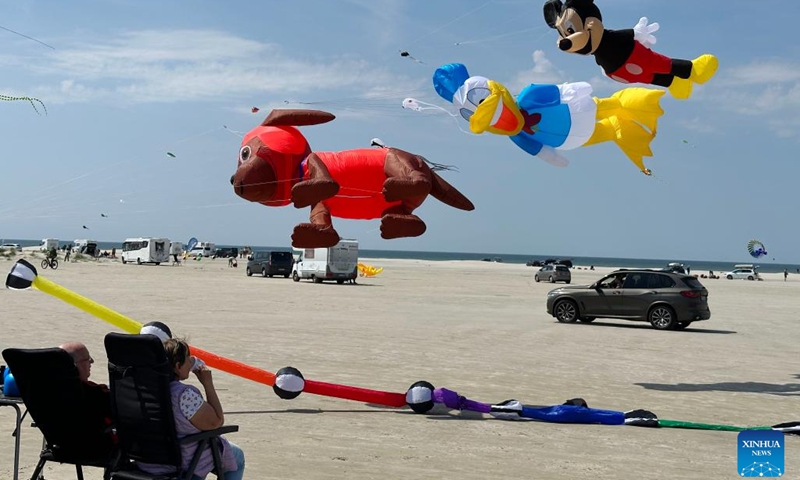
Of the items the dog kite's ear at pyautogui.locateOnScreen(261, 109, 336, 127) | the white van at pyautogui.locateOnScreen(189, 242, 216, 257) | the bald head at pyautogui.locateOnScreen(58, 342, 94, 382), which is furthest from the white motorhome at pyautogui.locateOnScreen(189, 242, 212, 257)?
the bald head at pyautogui.locateOnScreen(58, 342, 94, 382)

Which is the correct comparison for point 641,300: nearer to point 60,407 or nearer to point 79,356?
point 79,356

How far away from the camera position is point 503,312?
28.0m

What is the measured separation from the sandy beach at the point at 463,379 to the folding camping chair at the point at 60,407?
4.13 feet

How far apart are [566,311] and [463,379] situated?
41.2ft

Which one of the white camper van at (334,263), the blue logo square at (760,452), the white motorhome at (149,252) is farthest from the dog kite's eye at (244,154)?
the white motorhome at (149,252)

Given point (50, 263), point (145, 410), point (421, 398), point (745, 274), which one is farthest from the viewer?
point (745, 274)

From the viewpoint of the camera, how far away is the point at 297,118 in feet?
36.8

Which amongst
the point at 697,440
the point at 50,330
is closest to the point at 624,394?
the point at 697,440

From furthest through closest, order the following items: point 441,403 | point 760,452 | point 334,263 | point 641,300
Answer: point 334,263 < point 641,300 < point 441,403 < point 760,452

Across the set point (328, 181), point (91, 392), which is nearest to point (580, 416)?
point (328, 181)

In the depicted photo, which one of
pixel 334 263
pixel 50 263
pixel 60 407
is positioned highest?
pixel 334 263

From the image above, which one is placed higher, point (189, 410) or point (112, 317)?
point (112, 317)

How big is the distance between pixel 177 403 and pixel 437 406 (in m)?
5.34

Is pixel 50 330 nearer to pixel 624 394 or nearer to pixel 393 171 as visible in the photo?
pixel 393 171
